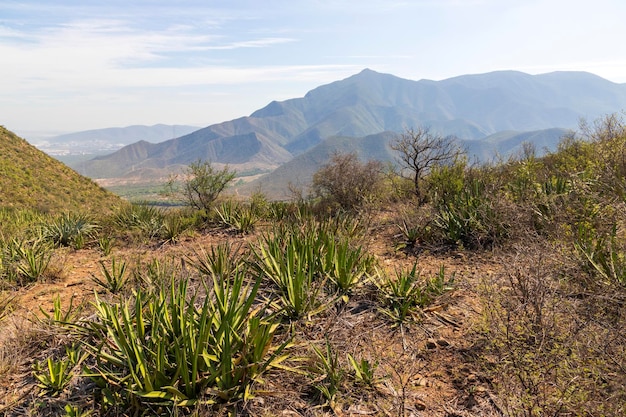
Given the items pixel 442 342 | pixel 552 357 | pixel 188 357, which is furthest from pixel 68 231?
pixel 552 357

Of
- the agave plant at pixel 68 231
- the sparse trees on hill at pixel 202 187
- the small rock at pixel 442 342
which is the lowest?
the small rock at pixel 442 342

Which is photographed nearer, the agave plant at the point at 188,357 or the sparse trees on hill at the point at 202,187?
the agave plant at the point at 188,357

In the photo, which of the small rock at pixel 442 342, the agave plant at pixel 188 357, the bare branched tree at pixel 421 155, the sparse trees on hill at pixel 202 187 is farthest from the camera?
the sparse trees on hill at pixel 202 187

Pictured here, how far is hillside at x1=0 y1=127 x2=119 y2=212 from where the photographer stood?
28.6 m

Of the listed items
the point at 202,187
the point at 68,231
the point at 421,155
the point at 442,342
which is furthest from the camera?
the point at 202,187

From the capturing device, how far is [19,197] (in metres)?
28.4

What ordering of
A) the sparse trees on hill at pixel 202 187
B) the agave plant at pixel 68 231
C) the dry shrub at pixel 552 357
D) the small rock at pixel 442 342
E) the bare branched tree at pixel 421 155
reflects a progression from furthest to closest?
1. the sparse trees on hill at pixel 202 187
2. the bare branched tree at pixel 421 155
3. the agave plant at pixel 68 231
4. the small rock at pixel 442 342
5. the dry shrub at pixel 552 357

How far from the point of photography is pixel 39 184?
3297cm

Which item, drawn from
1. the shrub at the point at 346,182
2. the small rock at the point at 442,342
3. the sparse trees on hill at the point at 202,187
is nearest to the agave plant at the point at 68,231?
the sparse trees on hill at the point at 202,187

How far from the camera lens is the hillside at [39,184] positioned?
28.6 m

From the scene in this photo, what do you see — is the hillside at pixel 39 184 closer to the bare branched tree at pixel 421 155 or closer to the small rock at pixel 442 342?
the bare branched tree at pixel 421 155

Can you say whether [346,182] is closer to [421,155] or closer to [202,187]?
[421,155]

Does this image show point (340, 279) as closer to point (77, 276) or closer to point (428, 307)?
point (428, 307)

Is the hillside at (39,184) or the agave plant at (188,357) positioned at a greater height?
the hillside at (39,184)
